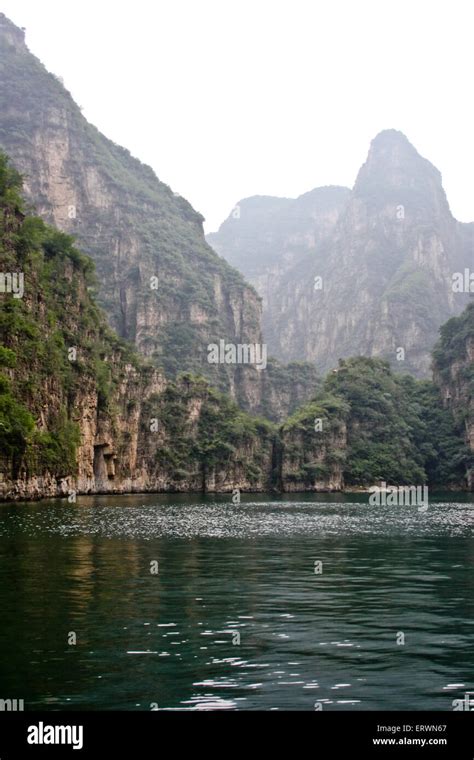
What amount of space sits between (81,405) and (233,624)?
8536cm

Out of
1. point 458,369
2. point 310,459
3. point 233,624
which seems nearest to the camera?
point 233,624

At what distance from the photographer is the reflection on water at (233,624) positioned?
12961 mm

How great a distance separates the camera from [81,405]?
333 ft

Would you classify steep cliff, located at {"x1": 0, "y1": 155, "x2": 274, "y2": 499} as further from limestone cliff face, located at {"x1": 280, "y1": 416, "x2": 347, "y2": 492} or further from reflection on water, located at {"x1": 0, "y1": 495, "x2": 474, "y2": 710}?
reflection on water, located at {"x1": 0, "y1": 495, "x2": 474, "y2": 710}

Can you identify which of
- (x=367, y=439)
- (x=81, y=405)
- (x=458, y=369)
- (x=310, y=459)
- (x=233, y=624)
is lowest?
(x=233, y=624)

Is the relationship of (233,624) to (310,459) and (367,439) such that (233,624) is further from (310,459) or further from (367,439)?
(367,439)

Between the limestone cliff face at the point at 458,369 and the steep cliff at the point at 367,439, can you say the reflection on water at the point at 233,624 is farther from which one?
the limestone cliff face at the point at 458,369

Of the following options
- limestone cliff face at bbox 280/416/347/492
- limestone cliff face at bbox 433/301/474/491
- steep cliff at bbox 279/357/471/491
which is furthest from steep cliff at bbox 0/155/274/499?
limestone cliff face at bbox 433/301/474/491

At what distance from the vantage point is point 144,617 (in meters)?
19.5

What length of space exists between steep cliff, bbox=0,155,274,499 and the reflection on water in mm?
39013

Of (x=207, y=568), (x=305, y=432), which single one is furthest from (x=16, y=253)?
(x=305, y=432)

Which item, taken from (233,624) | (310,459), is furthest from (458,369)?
(233,624)

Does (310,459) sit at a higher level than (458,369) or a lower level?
lower
